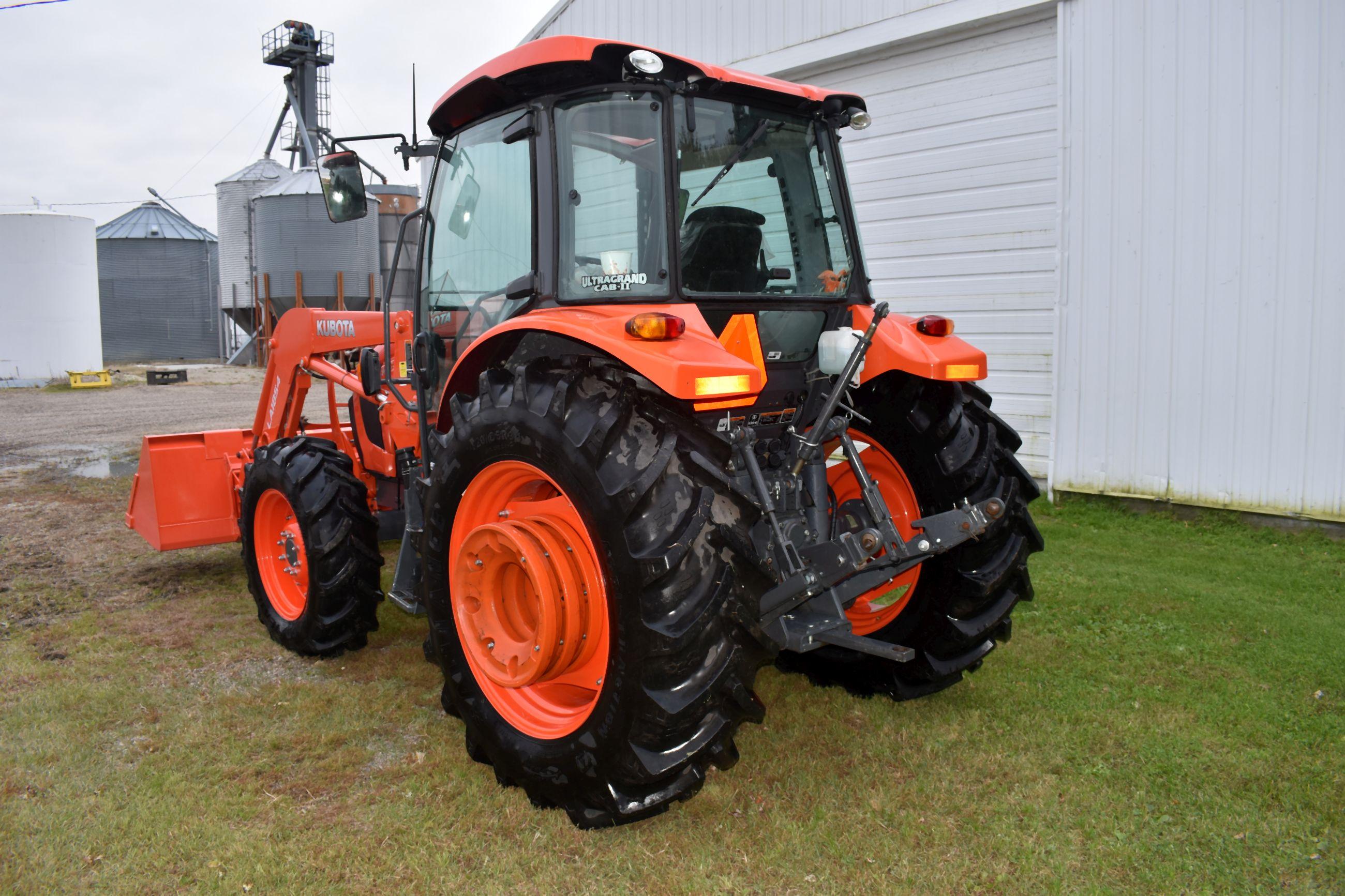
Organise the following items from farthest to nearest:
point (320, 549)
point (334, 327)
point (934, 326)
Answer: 1. point (334, 327)
2. point (320, 549)
3. point (934, 326)

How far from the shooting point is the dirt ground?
1052 cm

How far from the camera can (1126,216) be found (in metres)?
6.59

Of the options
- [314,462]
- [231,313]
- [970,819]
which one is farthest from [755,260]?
[231,313]

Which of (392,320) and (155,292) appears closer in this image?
(392,320)

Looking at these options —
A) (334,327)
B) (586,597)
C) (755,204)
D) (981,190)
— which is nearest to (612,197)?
(755,204)

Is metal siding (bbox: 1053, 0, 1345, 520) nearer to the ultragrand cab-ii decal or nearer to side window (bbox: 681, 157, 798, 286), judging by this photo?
side window (bbox: 681, 157, 798, 286)

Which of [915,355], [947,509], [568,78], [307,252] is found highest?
[307,252]

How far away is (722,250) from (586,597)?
3.98 ft

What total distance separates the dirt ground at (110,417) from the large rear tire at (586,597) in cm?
793

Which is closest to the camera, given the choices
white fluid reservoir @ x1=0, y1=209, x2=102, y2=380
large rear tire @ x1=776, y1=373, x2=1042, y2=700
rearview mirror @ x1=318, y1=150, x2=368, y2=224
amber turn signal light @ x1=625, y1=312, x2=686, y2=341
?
amber turn signal light @ x1=625, y1=312, x2=686, y2=341

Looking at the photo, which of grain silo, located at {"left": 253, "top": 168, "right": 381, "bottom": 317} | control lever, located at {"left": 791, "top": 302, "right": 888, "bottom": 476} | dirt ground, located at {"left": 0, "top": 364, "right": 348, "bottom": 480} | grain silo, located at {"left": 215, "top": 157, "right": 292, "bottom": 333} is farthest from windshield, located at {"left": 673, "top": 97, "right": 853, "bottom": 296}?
grain silo, located at {"left": 215, "top": 157, "right": 292, "bottom": 333}

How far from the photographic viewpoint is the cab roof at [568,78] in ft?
9.39

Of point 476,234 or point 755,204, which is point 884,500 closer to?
point 755,204

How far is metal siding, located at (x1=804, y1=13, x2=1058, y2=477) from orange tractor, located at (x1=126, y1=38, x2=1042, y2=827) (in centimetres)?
390
